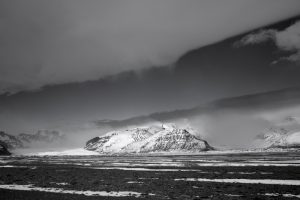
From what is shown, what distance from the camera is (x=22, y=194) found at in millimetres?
28453

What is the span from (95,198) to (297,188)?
20.7 meters

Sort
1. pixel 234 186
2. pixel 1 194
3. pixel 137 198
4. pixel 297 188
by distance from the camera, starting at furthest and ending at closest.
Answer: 1. pixel 234 186
2. pixel 297 188
3. pixel 1 194
4. pixel 137 198

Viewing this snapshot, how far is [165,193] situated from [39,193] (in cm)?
1260

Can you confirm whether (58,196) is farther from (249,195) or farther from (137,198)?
(249,195)

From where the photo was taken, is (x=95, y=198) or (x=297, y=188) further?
(x=297, y=188)

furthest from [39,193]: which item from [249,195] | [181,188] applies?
[249,195]

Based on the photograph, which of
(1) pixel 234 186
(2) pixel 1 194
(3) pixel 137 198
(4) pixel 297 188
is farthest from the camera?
(1) pixel 234 186

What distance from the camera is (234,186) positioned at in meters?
32.9

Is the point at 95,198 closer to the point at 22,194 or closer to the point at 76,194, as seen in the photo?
the point at 76,194

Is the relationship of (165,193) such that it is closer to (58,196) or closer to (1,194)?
(58,196)

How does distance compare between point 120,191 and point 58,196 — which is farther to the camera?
point 120,191

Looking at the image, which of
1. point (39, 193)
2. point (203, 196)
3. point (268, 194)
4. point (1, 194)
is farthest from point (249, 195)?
point (1, 194)

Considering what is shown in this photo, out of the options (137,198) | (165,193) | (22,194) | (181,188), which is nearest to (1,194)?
(22,194)

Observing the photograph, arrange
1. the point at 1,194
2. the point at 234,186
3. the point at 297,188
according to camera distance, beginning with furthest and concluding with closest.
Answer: the point at 234,186 < the point at 297,188 < the point at 1,194
